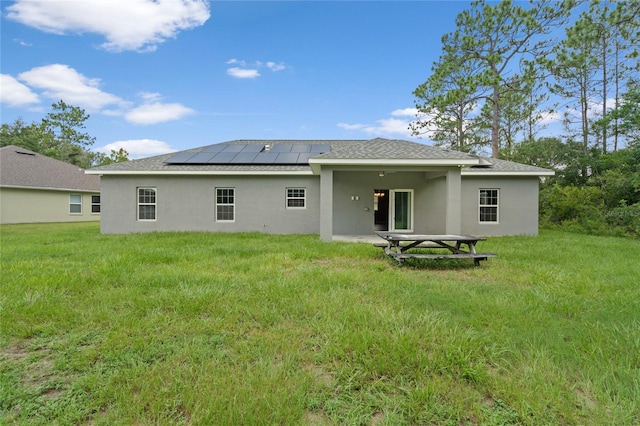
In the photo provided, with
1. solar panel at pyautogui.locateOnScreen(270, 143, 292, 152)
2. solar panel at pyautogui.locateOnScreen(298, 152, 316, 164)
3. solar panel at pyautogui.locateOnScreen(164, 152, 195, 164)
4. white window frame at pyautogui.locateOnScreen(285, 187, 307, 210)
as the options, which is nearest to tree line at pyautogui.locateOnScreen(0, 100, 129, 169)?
solar panel at pyautogui.locateOnScreen(164, 152, 195, 164)

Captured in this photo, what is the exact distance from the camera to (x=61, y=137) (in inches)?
1356

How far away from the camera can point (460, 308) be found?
146 inches

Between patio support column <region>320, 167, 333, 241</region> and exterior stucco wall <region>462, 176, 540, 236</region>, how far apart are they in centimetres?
613

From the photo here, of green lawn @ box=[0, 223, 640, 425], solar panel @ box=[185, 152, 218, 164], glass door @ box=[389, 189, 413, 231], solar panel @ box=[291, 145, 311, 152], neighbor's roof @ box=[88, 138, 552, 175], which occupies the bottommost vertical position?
green lawn @ box=[0, 223, 640, 425]

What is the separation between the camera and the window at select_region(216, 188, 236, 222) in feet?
40.3

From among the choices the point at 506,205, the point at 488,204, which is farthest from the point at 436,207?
the point at 506,205

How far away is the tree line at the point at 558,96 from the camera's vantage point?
1355 centimetres

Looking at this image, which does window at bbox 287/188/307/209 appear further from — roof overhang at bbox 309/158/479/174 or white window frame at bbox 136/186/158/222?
white window frame at bbox 136/186/158/222

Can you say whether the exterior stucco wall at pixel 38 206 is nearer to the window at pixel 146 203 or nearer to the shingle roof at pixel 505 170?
the window at pixel 146 203

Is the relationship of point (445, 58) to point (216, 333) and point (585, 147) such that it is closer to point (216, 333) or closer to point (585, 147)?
point (585, 147)

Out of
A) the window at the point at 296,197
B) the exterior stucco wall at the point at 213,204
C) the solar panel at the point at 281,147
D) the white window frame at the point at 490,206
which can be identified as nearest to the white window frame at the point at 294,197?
the window at the point at 296,197

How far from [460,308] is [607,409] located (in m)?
1.73

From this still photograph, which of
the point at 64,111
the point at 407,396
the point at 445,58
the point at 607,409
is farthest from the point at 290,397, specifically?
the point at 64,111

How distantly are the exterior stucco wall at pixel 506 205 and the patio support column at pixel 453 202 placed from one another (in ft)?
9.65
